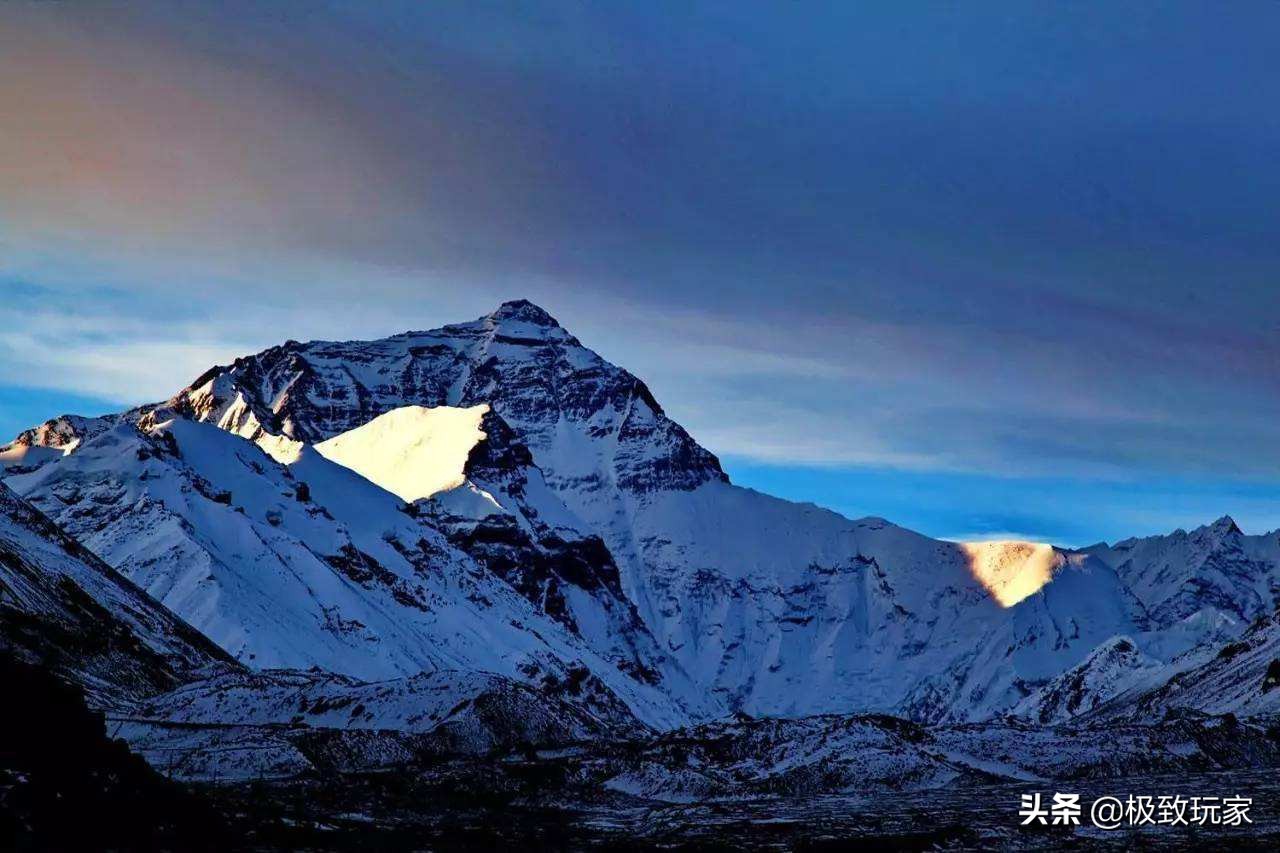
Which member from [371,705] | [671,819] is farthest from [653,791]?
[371,705]

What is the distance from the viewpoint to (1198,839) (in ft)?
319

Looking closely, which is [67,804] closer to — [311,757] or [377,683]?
[311,757]

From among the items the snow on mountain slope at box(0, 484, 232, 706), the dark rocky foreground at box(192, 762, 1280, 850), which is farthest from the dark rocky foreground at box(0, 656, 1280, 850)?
the snow on mountain slope at box(0, 484, 232, 706)

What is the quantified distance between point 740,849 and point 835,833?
440 inches

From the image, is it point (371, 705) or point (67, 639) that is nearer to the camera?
point (371, 705)

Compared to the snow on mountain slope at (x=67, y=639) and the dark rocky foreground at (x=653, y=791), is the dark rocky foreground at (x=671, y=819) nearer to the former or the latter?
the dark rocky foreground at (x=653, y=791)

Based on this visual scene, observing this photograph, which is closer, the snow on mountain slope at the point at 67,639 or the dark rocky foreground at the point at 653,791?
the dark rocky foreground at the point at 653,791

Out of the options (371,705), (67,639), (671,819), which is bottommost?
(671,819)

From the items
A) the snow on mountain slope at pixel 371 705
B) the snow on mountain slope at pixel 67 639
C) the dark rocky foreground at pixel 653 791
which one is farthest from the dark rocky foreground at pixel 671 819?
the snow on mountain slope at pixel 67 639

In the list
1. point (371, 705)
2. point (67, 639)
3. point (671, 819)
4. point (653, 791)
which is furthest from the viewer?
point (67, 639)

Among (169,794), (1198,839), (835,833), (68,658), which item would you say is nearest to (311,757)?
(68,658)

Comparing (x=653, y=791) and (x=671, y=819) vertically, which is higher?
(x=653, y=791)

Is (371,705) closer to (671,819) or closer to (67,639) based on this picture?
(67,639)

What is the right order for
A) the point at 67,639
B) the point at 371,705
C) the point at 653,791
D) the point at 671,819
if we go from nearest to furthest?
1. the point at 671,819
2. the point at 653,791
3. the point at 371,705
4. the point at 67,639
